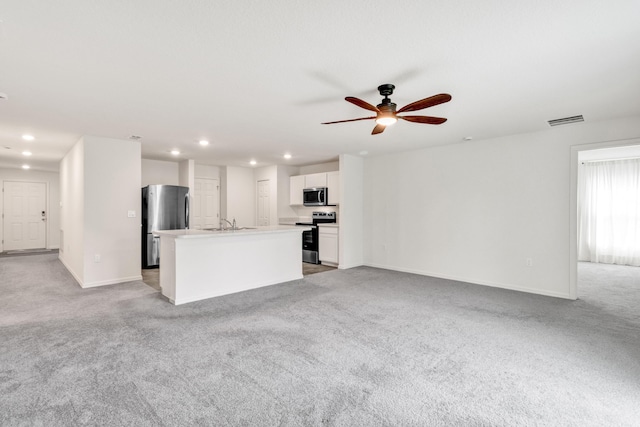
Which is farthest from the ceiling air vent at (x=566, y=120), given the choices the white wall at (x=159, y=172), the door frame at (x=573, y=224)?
the white wall at (x=159, y=172)

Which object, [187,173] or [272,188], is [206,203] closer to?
[187,173]

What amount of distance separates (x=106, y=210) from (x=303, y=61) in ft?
13.7

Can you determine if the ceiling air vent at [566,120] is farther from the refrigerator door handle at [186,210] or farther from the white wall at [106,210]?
the refrigerator door handle at [186,210]

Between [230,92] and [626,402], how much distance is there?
378 cm

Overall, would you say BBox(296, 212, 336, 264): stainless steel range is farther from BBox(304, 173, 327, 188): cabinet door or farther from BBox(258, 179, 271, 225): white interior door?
BBox(258, 179, 271, 225): white interior door

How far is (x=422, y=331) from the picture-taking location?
307 centimetres

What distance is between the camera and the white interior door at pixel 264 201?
816 cm

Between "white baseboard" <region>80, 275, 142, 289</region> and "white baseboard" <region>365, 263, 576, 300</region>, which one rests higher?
"white baseboard" <region>80, 275, 142, 289</region>

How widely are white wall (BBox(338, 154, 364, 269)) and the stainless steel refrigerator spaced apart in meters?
3.26

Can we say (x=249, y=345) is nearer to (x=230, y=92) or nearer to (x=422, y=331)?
(x=422, y=331)

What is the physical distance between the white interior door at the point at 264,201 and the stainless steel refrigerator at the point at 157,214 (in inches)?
90.5

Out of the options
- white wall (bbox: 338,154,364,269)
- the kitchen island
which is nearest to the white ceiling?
the kitchen island

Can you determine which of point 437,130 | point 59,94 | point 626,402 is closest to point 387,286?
point 437,130

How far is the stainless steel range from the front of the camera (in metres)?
6.95
